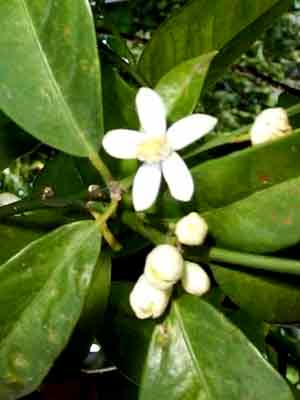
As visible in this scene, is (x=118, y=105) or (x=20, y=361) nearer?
(x=20, y=361)

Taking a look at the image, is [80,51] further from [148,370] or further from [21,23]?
[148,370]

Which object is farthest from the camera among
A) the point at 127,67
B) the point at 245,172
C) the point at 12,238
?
the point at 127,67

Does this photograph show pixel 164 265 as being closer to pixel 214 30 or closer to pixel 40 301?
pixel 40 301

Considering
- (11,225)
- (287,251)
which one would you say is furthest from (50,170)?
(287,251)

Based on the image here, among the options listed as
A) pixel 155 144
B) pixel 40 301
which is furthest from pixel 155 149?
pixel 40 301

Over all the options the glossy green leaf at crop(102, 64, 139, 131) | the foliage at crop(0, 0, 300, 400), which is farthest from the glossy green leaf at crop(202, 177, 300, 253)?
the glossy green leaf at crop(102, 64, 139, 131)

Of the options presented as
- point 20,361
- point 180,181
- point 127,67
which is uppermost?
point 127,67

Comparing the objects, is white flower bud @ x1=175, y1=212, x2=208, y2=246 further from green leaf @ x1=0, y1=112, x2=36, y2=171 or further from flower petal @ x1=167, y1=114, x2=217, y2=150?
green leaf @ x1=0, y1=112, x2=36, y2=171
